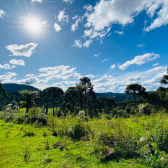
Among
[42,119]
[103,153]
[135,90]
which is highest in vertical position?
[135,90]

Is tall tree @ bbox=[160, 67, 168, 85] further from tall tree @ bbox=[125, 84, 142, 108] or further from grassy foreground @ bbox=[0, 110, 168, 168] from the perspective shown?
grassy foreground @ bbox=[0, 110, 168, 168]

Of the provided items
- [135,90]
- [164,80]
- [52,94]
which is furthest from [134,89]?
[52,94]

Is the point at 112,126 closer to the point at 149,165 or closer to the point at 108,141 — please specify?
the point at 108,141

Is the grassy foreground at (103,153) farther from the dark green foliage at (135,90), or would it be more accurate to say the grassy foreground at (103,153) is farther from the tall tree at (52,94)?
the tall tree at (52,94)

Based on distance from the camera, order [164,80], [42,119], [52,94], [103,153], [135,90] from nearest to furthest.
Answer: [103,153] < [42,119] < [164,80] < [135,90] < [52,94]

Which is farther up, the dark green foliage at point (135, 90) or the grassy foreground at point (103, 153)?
the dark green foliage at point (135, 90)

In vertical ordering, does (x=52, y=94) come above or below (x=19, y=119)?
above

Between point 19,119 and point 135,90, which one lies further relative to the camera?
point 135,90

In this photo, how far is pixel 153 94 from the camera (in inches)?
1361

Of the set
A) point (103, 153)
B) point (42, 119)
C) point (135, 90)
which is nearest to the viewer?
point (103, 153)

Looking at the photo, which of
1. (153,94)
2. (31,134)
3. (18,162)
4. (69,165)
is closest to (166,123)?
(69,165)

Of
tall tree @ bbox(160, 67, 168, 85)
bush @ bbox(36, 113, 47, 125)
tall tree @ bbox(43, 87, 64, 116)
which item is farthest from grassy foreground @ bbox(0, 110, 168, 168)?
tall tree @ bbox(43, 87, 64, 116)

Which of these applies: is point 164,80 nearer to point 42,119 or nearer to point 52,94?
point 42,119

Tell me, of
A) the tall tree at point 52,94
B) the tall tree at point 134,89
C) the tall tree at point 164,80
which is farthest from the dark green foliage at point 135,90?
the tall tree at point 52,94
